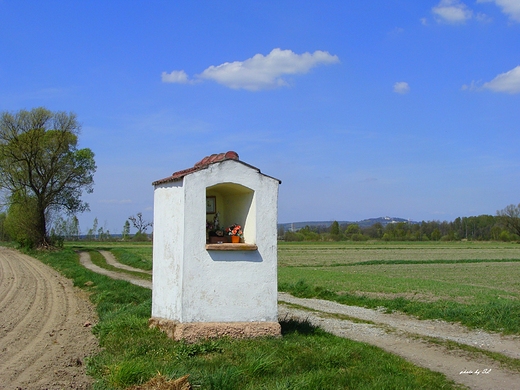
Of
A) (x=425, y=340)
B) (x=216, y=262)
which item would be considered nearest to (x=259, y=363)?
(x=216, y=262)

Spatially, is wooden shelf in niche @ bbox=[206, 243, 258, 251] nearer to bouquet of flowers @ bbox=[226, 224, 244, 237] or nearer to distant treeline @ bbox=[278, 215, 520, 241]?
bouquet of flowers @ bbox=[226, 224, 244, 237]

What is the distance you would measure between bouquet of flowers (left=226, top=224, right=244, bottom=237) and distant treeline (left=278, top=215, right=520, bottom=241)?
103m

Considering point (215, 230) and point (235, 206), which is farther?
point (235, 206)

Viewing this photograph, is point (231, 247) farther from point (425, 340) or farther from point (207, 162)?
point (425, 340)

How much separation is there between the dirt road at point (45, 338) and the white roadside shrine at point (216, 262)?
69.3 inches

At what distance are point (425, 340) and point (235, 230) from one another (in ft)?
14.1

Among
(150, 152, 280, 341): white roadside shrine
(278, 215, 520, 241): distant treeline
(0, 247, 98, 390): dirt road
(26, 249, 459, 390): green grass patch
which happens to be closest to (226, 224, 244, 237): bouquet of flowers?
(150, 152, 280, 341): white roadside shrine

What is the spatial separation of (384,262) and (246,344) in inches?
1607

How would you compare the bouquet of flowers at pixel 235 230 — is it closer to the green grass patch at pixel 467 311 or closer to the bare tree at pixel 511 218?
the green grass patch at pixel 467 311

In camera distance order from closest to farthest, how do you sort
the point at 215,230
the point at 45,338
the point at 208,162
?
the point at 208,162 < the point at 215,230 < the point at 45,338

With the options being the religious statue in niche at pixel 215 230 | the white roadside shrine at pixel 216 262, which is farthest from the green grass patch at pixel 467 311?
the religious statue in niche at pixel 215 230

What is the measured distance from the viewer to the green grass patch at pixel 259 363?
22.7 ft

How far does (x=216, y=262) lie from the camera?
9328mm

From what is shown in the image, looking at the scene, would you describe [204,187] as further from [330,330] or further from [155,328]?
[330,330]
